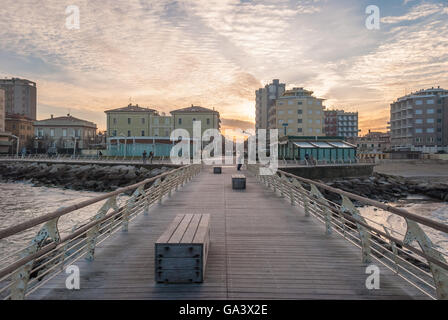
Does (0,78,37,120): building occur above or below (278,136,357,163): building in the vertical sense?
above

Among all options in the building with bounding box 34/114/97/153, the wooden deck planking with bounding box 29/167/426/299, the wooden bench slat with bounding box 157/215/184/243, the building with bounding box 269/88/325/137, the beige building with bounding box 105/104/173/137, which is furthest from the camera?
the building with bounding box 34/114/97/153

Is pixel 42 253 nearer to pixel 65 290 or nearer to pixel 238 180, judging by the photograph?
pixel 65 290

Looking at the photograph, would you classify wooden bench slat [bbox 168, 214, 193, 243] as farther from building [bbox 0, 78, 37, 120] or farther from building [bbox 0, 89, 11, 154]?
building [bbox 0, 78, 37, 120]

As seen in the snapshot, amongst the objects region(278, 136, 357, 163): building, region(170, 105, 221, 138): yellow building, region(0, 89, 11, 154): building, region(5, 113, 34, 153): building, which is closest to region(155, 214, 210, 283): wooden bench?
region(278, 136, 357, 163): building

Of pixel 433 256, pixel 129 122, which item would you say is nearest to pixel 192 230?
pixel 433 256

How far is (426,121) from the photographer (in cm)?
8044

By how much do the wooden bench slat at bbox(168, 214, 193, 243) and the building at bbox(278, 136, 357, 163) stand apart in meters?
37.0

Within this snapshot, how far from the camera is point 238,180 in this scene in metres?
14.6

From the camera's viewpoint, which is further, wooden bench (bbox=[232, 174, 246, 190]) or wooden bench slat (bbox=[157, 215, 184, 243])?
wooden bench (bbox=[232, 174, 246, 190])

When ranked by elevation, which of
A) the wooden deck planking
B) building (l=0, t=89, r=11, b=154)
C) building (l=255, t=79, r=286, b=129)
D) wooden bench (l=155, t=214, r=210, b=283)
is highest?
building (l=255, t=79, r=286, b=129)

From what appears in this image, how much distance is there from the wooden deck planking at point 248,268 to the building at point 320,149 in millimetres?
35363

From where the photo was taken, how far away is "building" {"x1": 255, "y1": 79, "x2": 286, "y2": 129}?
355ft

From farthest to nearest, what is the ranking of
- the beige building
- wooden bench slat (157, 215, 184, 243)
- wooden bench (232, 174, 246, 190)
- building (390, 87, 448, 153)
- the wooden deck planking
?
building (390, 87, 448, 153) → the beige building → wooden bench (232, 174, 246, 190) → wooden bench slat (157, 215, 184, 243) → the wooden deck planking

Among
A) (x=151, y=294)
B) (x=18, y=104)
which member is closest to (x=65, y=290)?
(x=151, y=294)
